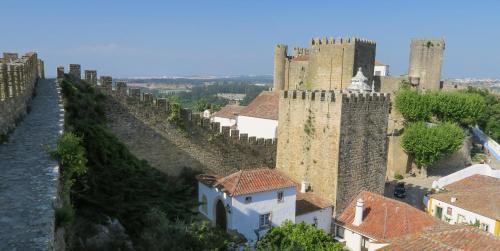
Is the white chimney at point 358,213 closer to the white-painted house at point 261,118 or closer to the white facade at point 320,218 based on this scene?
the white facade at point 320,218

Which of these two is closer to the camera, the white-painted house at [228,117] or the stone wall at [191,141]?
the stone wall at [191,141]

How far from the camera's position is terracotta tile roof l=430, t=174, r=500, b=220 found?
15961mm

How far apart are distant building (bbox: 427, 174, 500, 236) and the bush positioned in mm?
4063

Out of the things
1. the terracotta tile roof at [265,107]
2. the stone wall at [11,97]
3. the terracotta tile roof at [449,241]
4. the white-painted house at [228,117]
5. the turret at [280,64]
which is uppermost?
the turret at [280,64]

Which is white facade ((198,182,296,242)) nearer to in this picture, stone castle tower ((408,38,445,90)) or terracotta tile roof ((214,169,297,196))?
terracotta tile roof ((214,169,297,196))

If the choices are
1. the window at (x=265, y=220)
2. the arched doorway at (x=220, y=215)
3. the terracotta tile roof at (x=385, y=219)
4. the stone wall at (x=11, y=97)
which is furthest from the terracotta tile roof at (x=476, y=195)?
the stone wall at (x=11, y=97)

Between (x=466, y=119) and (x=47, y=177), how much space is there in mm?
28899

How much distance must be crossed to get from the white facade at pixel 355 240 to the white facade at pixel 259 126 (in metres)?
7.42

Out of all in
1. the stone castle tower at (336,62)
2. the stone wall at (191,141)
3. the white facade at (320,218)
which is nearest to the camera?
the white facade at (320,218)

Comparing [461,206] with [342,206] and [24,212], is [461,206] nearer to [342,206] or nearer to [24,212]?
[342,206]

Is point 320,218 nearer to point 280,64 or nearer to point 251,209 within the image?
point 251,209

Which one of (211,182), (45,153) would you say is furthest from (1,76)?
(211,182)

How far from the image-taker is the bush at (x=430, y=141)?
23.5 meters

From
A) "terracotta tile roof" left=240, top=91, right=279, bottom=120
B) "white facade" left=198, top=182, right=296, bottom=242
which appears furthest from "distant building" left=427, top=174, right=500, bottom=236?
"terracotta tile roof" left=240, top=91, right=279, bottom=120
